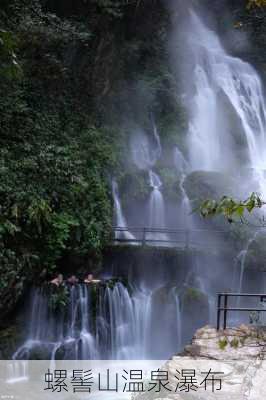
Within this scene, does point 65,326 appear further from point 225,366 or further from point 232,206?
point 232,206

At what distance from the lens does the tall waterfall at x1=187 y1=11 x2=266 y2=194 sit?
18703 millimetres

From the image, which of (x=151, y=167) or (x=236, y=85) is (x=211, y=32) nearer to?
(x=236, y=85)

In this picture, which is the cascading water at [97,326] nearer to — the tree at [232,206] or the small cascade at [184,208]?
the small cascade at [184,208]

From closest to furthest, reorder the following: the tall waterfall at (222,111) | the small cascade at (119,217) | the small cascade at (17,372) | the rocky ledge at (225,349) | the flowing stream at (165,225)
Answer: the rocky ledge at (225,349), the small cascade at (17,372), the flowing stream at (165,225), the small cascade at (119,217), the tall waterfall at (222,111)

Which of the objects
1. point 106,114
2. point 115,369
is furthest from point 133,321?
point 106,114

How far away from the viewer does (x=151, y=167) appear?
52.1 feet

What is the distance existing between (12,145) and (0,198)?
7.03ft

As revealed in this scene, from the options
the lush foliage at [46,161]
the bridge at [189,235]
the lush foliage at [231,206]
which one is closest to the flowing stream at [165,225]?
the bridge at [189,235]

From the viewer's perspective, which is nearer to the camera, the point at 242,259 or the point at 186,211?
the point at 242,259

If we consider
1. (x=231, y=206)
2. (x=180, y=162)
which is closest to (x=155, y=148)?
(x=180, y=162)

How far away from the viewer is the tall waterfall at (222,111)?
18.7 metres

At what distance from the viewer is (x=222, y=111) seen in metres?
20.0

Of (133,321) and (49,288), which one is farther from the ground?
(49,288)

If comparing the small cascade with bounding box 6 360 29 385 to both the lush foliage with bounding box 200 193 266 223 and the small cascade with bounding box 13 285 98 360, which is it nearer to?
the small cascade with bounding box 13 285 98 360
